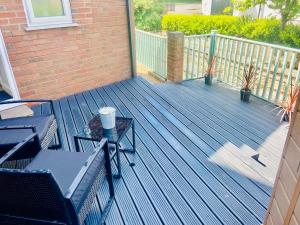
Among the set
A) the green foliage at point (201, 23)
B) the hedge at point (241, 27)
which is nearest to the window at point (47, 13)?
the hedge at point (241, 27)

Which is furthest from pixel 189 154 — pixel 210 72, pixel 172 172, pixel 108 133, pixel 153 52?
pixel 153 52

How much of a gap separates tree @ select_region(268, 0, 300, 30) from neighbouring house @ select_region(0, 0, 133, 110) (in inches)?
268

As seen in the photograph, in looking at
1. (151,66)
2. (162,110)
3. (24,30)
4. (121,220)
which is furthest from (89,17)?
(121,220)

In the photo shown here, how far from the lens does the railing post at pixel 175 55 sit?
4.30 m

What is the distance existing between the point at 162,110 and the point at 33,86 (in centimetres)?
203

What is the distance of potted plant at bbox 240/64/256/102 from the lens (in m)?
3.68

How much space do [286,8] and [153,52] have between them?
19.1 ft

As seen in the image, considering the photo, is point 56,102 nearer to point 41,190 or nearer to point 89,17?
point 89,17

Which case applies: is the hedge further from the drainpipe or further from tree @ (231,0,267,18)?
the drainpipe

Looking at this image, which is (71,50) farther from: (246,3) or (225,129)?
(246,3)

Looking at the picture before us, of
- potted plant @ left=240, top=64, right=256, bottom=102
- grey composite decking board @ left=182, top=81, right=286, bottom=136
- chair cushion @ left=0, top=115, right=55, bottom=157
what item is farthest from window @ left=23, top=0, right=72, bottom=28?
potted plant @ left=240, top=64, right=256, bottom=102

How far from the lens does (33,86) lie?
3531 mm

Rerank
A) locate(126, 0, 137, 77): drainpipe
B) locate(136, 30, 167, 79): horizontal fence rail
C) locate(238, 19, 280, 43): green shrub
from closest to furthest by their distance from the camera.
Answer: locate(126, 0, 137, 77): drainpipe, locate(136, 30, 167, 79): horizontal fence rail, locate(238, 19, 280, 43): green shrub

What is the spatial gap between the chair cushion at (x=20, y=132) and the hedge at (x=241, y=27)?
27.3 ft
